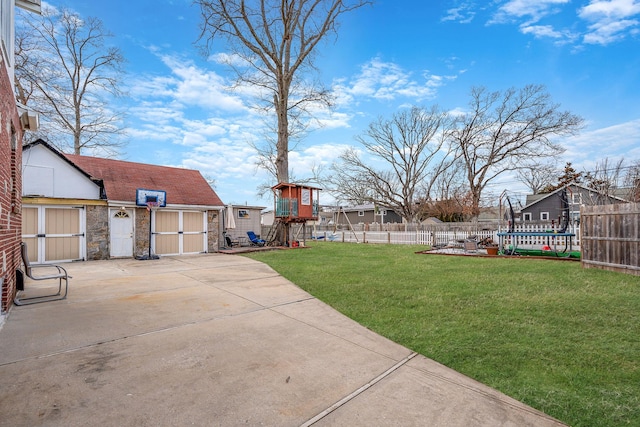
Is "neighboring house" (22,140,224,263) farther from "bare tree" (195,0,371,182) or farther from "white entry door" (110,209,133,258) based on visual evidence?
"bare tree" (195,0,371,182)

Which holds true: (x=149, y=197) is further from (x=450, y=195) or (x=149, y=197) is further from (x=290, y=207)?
(x=450, y=195)

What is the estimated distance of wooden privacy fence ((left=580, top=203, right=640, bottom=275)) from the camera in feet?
24.8

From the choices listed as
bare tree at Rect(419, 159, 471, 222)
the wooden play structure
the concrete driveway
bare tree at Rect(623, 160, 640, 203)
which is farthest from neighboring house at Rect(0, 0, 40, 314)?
bare tree at Rect(419, 159, 471, 222)

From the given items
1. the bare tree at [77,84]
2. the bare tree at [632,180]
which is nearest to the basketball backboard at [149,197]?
the bare tree at [77,84]

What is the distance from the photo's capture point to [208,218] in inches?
570

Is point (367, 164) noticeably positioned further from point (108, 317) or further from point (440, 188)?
point (108, 317)

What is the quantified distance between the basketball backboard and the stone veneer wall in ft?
4.01

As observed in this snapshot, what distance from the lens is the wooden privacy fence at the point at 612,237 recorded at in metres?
7.57

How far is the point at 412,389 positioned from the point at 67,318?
15.3 ft

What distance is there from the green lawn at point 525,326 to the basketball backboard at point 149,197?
7485 millimetres

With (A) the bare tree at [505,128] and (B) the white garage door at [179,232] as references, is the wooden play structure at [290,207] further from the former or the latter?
(A) the bare tree at [505,128]

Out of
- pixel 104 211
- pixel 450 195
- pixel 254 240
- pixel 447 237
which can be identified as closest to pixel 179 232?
pixel 104 211

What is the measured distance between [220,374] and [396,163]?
110 feet

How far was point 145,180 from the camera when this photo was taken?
45.6ft
